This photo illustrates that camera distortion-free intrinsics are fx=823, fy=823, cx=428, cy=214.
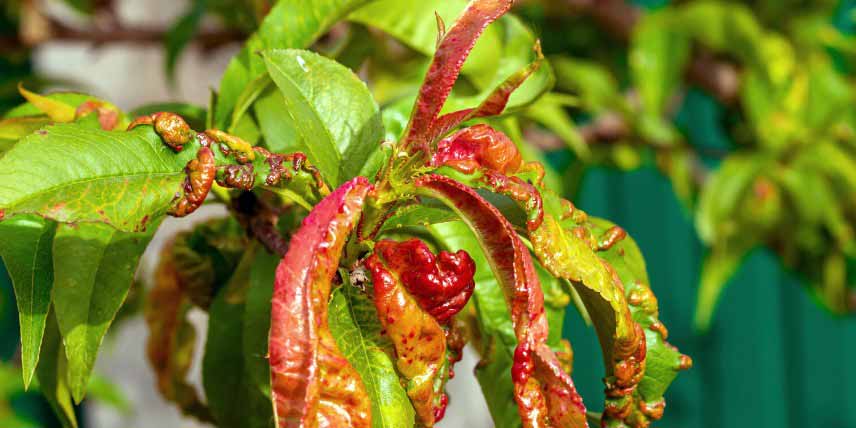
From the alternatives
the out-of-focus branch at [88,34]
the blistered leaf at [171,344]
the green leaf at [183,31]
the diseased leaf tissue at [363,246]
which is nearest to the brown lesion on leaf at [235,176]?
the diseased leaf tissue at [363,246]

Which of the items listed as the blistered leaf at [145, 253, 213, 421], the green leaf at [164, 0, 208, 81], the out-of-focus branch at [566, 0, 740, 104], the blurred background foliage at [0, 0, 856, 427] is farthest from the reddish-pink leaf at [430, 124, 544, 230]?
the out-of-focus branch at [566, 0, 740, 104]

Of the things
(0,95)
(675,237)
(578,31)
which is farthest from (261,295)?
(675,237)

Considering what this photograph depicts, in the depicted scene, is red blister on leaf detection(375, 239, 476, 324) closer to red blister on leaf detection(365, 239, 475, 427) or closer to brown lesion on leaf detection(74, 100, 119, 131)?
red blister on leaf detection(365, 239, 475, 427)

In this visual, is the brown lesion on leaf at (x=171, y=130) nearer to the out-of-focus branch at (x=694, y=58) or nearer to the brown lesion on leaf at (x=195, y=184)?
the brown lesion on leaf at (x=195, y=184)

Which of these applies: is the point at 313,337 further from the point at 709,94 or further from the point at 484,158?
the point at 709,94

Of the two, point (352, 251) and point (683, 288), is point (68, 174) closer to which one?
point (352, 251)
